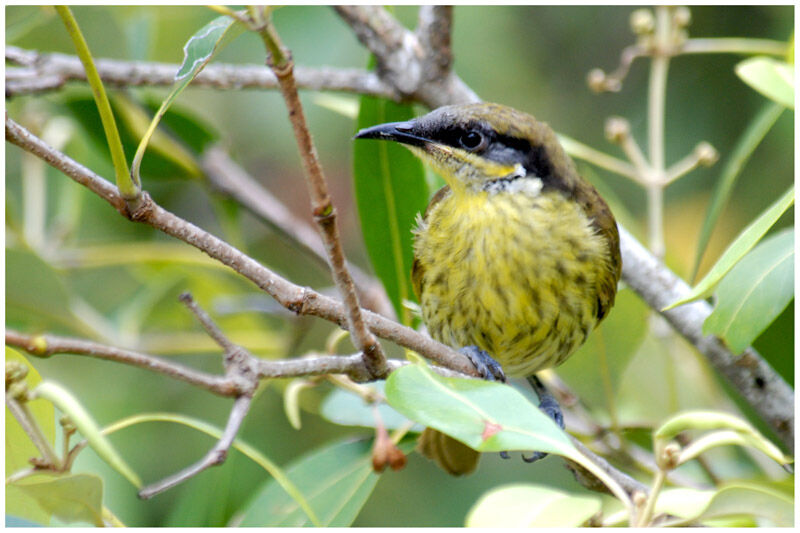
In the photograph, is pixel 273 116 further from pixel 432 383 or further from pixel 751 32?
pixel 432 383

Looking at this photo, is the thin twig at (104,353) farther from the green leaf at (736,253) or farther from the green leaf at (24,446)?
the green leaf at (736,253)

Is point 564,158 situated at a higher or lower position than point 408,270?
higher

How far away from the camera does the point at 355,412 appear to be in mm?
2611

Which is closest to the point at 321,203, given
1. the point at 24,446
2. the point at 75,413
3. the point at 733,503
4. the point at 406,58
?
the point at 75,413

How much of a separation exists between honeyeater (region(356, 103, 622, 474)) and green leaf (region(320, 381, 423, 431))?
19cm

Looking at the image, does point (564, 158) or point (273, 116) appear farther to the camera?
point (273, 116)

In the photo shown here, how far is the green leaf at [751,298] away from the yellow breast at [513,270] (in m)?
0.57

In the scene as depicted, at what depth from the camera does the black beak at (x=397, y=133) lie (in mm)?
2242

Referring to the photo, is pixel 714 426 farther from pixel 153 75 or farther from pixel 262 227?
pixel 262 227

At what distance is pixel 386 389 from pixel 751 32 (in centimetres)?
347

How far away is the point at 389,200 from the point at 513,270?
1.44 feet

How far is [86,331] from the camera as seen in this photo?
292 centimetres

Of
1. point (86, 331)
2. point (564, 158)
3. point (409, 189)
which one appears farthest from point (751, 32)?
point (86, 331)

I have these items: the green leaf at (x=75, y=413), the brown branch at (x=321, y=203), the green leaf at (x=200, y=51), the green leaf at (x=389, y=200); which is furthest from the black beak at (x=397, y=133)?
the green leaf at (x=75, y=413)
